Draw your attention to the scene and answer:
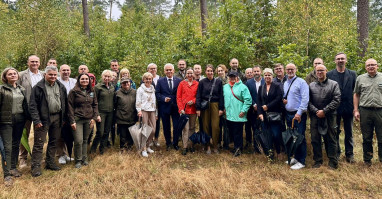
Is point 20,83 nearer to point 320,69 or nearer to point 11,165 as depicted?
point 11,165

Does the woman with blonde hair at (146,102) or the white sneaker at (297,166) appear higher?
the woman with blonde hair at (146,102)

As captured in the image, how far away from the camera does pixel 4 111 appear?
14.9 ft

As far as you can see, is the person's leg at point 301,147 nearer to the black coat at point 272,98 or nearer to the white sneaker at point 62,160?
the black coat at point 272,98

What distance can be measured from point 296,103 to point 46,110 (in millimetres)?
4755

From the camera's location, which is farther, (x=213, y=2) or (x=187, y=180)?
(x=213, y=2)

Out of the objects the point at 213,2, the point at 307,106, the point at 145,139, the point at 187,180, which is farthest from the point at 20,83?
the point at 213,2

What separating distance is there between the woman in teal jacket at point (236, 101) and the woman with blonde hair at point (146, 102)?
167 centimetres

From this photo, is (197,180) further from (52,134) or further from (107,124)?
(52,134)

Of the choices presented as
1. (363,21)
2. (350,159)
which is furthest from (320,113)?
(363,21)

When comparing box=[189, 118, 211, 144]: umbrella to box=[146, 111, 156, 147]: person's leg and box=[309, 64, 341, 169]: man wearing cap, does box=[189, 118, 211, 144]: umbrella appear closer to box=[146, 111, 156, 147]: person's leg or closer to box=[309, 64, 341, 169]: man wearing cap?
box=[146, 111, 156, 147]: person's leg

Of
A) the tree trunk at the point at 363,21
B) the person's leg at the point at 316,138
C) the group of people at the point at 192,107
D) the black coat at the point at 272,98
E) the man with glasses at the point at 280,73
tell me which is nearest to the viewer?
the group of people at the point at 192,107

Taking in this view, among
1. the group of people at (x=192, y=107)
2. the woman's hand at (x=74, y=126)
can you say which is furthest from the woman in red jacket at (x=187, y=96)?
the woman's hand at (x=74, y=126)

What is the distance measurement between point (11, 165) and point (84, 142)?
132 cm

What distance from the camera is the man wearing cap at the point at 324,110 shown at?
493cm
